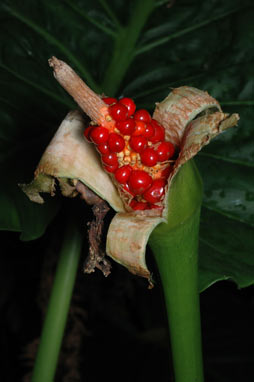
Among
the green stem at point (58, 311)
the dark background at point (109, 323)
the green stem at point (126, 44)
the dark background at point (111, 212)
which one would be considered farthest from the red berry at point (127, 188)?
the dark background at point (109, 323)

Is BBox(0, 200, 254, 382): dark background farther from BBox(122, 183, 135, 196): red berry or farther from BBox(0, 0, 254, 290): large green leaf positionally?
BBox(122, 183, 135, 196): red berry

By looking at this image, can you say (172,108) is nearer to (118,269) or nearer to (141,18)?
(141,18)

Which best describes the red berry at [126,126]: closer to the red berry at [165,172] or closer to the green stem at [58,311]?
the red berry at [165,172]

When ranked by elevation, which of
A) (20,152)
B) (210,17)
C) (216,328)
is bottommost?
(216,328)

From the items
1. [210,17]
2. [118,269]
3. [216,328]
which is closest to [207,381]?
[216,328]

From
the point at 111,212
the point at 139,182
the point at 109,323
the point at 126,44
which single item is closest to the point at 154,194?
the point at 139,182

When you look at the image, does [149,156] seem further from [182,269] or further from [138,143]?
[182,269]
